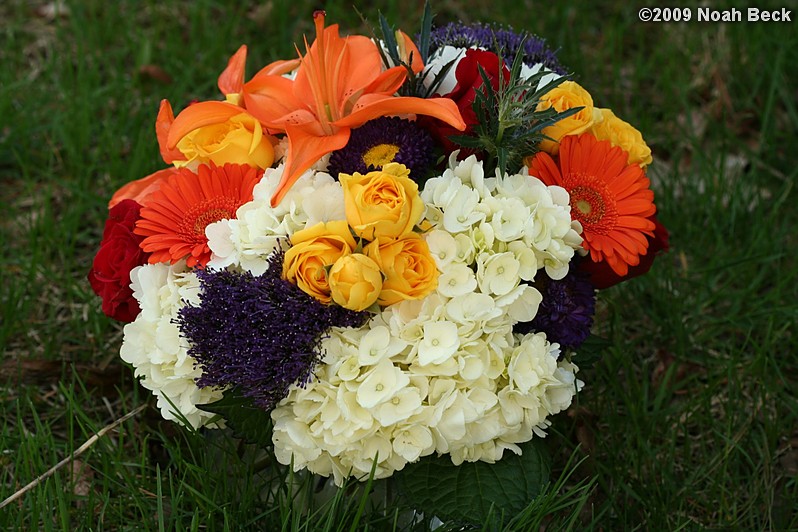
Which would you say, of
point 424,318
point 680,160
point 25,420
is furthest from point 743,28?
point 25,420

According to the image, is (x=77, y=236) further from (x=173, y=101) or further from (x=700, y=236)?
(x=700, y=236)

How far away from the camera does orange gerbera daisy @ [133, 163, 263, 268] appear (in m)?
1.44

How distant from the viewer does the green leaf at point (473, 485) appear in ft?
4.58

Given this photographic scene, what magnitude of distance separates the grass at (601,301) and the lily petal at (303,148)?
0.49m

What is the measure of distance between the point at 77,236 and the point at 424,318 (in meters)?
1.33

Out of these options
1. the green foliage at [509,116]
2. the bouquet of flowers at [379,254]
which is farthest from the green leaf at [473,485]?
the green foliage at [509,116]

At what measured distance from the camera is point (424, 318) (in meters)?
1.34

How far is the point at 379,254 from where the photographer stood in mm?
1321

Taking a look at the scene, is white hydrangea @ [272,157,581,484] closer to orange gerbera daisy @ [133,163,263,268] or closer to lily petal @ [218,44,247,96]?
orange gerbera daisy @ [133,163,263,268]

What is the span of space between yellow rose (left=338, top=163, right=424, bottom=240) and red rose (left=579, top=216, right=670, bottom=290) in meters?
0.36

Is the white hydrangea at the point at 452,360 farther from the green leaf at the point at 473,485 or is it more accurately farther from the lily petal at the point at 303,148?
the lily petal at the point at 303,148

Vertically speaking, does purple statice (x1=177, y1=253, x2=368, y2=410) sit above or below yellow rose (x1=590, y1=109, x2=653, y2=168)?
below

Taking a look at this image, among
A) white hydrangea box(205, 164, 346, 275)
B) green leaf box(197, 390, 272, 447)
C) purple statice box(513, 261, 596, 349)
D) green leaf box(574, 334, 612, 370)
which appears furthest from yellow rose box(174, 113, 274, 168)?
green leaf box(574, 334, 612, 370)

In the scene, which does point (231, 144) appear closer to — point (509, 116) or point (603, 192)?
point (509, 116)
